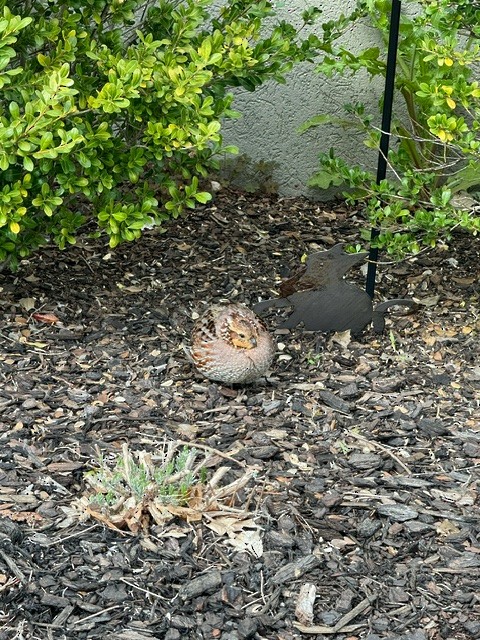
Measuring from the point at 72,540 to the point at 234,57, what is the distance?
2.27 m

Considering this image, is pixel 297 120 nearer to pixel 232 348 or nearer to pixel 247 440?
pixel 232 348

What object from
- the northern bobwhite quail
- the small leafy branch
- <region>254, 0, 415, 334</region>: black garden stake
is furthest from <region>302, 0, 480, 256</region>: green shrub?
the small leafy branch

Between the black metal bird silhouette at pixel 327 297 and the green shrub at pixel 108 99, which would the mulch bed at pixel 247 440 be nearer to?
the black metal bird silhouette at pixel 327 297

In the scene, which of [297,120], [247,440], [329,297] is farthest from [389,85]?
[247,440]

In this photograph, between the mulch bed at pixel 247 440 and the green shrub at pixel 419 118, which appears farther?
the green shrub at pixel 419 118

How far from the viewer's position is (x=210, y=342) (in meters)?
4.48

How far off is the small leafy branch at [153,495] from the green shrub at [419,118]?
5.50ft

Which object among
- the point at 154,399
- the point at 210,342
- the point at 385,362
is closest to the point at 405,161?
the point at 385,362

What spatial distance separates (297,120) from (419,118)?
0.76 metres

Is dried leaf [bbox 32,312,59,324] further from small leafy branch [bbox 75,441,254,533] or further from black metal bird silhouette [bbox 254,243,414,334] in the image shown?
small leafy branch [bbox 75,441,254,533]

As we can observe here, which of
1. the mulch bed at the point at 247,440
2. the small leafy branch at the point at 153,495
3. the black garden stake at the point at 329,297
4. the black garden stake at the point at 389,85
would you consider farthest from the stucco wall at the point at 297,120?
the small leafy branch at the point at 153,495

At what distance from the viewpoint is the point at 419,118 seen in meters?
6.22

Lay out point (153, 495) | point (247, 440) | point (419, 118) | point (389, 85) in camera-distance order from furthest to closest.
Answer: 1. point (419, 118)
2. point (389, 85)
3. point (247, 440)
4. point (153, 495)

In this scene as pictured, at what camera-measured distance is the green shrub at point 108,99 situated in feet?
13.9
